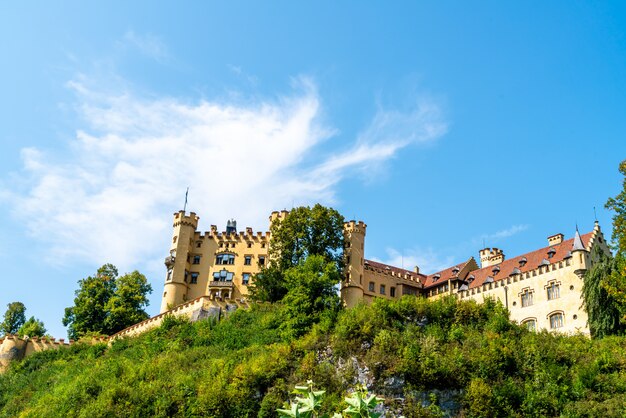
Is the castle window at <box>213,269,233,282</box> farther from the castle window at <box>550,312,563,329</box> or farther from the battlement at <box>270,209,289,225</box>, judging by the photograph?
the castle window at <box>550,312,563,329</box>

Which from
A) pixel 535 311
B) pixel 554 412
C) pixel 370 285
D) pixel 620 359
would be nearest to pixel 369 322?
pixel 554 412

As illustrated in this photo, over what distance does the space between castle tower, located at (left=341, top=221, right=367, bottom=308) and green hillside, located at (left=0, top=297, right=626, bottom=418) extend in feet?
61.5

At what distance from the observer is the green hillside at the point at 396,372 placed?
34938 mm

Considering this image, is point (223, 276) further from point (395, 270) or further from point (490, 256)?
point (490, 256)

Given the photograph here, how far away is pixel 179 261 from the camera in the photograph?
236 feet

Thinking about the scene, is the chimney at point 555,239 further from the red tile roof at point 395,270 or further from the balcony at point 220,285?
the balcony at point 220,285

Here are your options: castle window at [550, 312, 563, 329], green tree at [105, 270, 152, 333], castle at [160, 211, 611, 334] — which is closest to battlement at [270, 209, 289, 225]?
castle at [160, 211, 611, 334]

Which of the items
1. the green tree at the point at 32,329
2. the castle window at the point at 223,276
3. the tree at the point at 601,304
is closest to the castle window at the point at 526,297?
the tree at the point at 601,304

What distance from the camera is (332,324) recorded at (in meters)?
43.6

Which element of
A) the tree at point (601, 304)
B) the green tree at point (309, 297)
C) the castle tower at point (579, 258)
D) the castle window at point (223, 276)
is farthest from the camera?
the castle window at point (223, 276)

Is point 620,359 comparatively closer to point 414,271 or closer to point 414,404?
point 414,404

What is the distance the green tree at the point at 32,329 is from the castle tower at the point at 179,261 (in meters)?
15.3

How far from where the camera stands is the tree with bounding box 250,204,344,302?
214ft

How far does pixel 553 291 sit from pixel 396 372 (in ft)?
83.5
